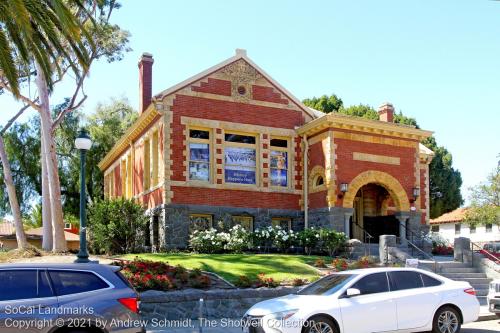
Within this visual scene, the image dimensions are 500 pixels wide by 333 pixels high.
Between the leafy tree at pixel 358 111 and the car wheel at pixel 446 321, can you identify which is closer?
the car wheel at pixel 446 321

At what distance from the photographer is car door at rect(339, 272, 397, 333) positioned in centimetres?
985

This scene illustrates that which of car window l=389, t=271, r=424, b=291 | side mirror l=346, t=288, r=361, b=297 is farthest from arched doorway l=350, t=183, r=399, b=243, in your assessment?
side mirror l=346, t=288, r=361, b=297

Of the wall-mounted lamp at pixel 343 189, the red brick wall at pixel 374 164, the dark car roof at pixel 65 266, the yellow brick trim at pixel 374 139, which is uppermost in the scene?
the yellow brick trim at pixel 374 139

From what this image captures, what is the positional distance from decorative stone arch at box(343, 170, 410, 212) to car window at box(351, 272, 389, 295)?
13.6 metres

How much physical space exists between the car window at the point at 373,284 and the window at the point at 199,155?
552 inches

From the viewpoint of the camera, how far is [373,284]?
10.5 metres

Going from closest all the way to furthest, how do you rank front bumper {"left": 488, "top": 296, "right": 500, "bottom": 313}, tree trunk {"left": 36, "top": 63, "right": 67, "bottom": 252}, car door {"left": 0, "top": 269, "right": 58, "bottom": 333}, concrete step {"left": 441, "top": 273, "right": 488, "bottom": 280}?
car door {"left": 0, "top": 269, "right": 58, "bottom": 333}
front bumper {"left": 488, "top": 296, "right": 500, "bottom": 313}
concrete step {"left": 441, "top": 273, "right": 488, "bottom": 280}
tree trunk {"left": 36, "top": 63, "right": 67, "bottom": 252}

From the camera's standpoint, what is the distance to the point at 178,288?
1415cm

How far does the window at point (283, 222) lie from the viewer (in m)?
25.2

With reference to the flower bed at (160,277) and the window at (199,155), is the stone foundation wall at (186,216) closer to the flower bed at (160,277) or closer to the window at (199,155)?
the window at (199,155)

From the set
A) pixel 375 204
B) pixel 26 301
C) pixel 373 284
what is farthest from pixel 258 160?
pixel 26 301

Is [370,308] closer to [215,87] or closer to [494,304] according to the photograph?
[494,304]

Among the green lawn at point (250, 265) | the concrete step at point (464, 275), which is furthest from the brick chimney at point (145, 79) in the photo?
the concrete step at point (464, 275)

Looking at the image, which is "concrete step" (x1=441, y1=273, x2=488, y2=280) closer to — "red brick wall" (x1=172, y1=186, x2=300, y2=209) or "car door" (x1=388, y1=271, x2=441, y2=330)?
"car door" (x1=388, y1=271, x2=441, y2=330)
